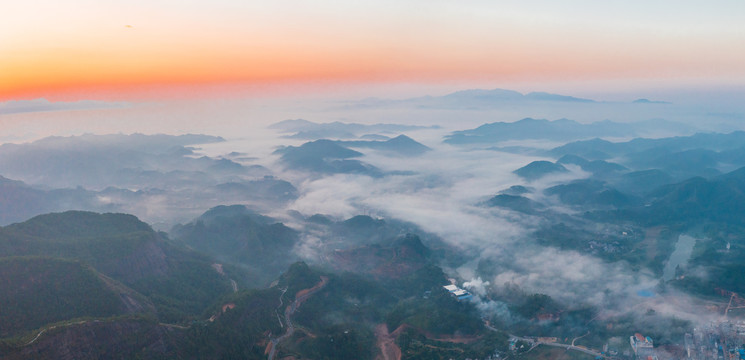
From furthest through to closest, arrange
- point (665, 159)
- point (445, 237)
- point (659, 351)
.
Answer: point (665, 159)
point (445, 237)
point (659, 351)

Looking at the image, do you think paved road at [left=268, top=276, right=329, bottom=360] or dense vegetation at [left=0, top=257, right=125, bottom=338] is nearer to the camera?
dense vegetation at [left=0, top=257, right=125, bottom=338]

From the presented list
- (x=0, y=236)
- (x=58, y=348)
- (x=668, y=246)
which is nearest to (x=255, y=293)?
(x=58, y=348)

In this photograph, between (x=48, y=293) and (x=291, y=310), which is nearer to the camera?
(x=48, y=293)

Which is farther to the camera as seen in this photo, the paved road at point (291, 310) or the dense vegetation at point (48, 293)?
the paved road at point (291, 310)

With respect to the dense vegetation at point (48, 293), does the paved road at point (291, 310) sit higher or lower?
lower

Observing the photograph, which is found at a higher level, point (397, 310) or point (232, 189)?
point (397, 310)

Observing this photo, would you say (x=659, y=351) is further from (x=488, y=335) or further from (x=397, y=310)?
(x=397, y=310)

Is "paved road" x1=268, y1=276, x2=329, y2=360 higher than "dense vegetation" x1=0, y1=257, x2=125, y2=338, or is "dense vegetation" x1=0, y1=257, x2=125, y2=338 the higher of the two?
"dense vegetation" x1=0, y1=257, x2=125, y2=338

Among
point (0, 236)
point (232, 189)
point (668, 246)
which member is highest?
point (0, 236)

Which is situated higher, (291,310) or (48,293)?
(48,293)

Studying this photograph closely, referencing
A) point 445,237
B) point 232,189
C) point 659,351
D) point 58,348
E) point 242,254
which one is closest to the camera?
point 58,348

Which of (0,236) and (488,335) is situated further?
(0,236)
